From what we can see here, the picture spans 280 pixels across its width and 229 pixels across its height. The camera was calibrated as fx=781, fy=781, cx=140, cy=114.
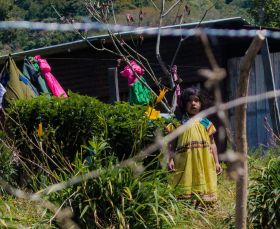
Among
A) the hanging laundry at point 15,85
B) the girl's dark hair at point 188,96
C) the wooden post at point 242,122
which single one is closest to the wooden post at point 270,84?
the girl's dark hair at point 188,96

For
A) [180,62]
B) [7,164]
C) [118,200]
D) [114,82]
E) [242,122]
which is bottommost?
[7,164]

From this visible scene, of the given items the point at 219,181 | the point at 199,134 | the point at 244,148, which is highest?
the point at 244,148

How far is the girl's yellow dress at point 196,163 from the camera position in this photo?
6.54 meters

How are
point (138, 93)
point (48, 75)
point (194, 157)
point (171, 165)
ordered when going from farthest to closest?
point (48, 75)
point (138, 93)
point (194, 157)
point (171, 165)

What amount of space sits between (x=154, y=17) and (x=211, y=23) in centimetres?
599

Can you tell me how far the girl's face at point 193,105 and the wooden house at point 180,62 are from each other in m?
4.62

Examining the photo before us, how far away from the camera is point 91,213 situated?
5262mm

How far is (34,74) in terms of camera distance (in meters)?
10.3

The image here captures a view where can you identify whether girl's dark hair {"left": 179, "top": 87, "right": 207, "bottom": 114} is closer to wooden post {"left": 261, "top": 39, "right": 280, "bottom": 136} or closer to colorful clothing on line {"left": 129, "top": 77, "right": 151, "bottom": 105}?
colorful clothing on line {"left": 129, "top": 77, "right": 151, "bottom": 105}

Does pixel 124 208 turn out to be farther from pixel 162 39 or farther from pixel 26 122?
pixel 162 39

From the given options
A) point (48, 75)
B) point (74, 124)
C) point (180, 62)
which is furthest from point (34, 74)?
point (180, 62)

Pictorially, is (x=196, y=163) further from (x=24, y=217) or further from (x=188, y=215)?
(x=24, y=217)

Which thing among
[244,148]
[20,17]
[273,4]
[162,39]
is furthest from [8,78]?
[273,4]

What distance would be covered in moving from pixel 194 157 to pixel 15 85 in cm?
346
